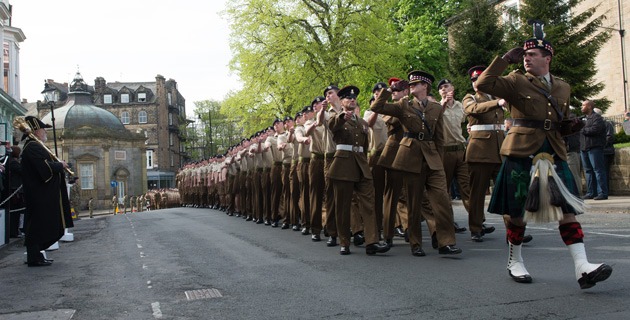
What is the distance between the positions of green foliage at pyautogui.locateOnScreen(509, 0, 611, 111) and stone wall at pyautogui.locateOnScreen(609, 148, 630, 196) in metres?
7.98

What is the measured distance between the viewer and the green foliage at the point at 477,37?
27266 mm

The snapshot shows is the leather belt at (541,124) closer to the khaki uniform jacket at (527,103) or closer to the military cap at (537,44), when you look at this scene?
the khaki uniform jacket at (527,103)

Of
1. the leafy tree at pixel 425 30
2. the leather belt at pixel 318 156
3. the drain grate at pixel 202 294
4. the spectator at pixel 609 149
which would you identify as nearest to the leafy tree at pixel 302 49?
the leafy tree at pixel 425 30

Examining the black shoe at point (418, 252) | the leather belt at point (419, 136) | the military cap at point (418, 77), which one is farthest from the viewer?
the military cap at point (418, 77)

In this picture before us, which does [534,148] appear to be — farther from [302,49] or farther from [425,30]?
[425,30]

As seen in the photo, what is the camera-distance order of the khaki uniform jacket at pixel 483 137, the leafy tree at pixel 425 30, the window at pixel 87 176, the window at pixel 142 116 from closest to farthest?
the khaki uniform jacket at pixel 483 137, the leafy tree at pixel 425 30, the window at pixel 87 176, the window at pixel 142 116

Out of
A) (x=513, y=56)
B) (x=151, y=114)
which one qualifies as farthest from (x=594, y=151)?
(x=151, y=114)

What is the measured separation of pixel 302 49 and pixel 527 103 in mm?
27133

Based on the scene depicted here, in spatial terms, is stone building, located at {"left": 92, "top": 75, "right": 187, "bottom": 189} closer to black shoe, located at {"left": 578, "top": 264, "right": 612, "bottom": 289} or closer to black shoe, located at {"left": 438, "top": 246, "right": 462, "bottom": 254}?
black shoe, located at {"left": 438, "top": 246, "right": 462, "bottom": 254}

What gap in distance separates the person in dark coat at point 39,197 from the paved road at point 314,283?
0.36m

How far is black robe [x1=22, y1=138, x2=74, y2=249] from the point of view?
9.63 m

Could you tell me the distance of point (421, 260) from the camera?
7984 mm

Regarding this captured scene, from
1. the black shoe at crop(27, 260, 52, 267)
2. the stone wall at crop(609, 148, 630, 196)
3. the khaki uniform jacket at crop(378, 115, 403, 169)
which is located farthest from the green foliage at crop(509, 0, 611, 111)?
the black shoe at crop(27, 260, 52, 267)

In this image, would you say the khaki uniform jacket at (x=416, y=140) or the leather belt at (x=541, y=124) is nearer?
the leather belt at (x=541, y=124)
